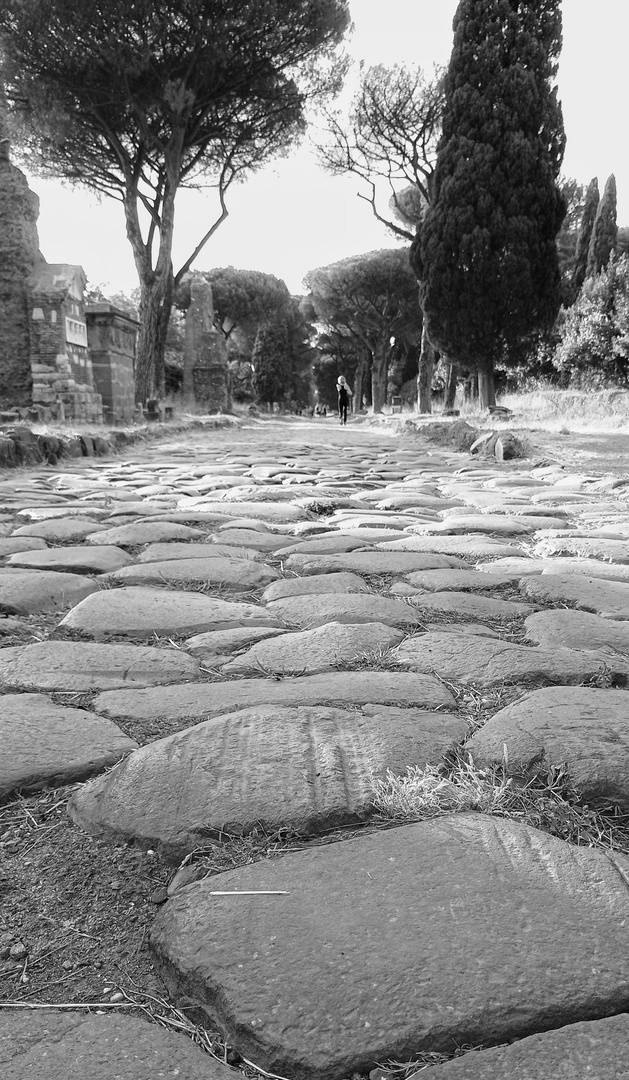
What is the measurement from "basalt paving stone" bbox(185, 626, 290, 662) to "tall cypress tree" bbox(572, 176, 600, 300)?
21.4 m

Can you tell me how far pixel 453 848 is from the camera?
3.23ft

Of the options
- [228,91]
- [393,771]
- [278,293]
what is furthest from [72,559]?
[278,293]

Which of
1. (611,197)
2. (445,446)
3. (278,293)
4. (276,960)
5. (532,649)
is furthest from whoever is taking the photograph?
(278,293)

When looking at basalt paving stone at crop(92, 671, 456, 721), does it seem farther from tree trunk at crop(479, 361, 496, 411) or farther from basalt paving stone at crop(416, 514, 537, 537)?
tree trunk at crop(479, 361, 496, 411)

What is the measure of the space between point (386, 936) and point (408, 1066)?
141 millimetres

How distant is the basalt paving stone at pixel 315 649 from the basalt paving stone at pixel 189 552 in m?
0.92

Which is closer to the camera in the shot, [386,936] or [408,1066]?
[408,1066]

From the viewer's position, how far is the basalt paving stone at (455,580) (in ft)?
7.74

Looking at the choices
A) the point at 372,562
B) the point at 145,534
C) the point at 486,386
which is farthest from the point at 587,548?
the point at 486,386

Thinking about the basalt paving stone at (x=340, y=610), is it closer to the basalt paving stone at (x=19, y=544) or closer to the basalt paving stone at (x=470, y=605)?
the basalt paving stone at (x=470, y=605)

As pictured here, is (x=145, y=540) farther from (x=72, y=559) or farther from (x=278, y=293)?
(x=278, y=293)

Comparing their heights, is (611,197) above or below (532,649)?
above

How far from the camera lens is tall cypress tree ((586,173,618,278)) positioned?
1962 cm

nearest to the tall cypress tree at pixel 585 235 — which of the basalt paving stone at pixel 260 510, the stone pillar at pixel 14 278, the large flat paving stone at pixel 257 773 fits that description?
the stone pillar at pixel 14 278
